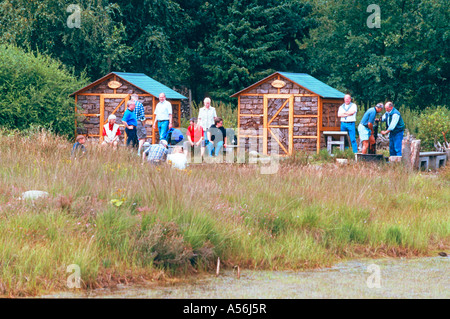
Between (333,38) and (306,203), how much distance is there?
33.6m

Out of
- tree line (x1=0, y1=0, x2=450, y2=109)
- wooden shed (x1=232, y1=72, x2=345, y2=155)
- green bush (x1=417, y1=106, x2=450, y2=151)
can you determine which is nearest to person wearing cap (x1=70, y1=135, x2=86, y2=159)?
wooden shed (x1=232, y1=72, x2=345, y2=155)

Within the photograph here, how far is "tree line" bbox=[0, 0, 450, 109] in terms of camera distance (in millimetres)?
34875

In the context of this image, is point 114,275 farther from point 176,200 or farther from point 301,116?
point 301,116

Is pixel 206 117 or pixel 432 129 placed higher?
pixel 206 117

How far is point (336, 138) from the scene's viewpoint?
25.4m

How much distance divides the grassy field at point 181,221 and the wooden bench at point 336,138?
10.7 metres

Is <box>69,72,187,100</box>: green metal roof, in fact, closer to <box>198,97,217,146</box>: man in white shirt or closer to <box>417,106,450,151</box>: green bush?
<box>198,97,217,146</box>: man in white shirt

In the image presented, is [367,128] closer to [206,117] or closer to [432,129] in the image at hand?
[206,117]

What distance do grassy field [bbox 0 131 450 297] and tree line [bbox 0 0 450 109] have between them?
21.8m

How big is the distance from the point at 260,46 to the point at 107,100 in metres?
14.0

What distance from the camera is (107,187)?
1016 cm

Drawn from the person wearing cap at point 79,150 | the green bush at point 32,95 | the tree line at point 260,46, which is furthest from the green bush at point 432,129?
the person wearing cap at point 79,150

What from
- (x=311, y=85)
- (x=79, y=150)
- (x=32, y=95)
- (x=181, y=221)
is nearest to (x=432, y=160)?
(x=311, y=85)
